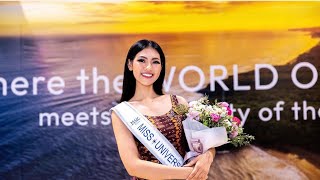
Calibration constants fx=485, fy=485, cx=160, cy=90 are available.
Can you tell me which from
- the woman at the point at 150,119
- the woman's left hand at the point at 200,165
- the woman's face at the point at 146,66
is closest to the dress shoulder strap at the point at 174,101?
the woman at the point at 150,119

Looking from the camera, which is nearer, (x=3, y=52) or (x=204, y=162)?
(x=204, y=162)

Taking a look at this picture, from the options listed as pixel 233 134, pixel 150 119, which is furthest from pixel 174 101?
pixel 233 134

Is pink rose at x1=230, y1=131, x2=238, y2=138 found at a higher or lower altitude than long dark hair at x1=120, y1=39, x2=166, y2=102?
lower

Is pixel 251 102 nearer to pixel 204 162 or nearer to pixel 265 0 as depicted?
pixel 265 0

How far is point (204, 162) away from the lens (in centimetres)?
205

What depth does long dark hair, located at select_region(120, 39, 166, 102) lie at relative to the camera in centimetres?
217

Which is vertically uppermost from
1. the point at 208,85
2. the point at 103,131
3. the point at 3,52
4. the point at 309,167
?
the point at 3,52

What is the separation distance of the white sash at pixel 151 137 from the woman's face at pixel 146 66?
0.15m

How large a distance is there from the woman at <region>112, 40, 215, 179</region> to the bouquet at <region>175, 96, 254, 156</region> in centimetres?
6

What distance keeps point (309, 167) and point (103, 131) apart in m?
1.69

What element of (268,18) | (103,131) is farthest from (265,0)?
(103,131)

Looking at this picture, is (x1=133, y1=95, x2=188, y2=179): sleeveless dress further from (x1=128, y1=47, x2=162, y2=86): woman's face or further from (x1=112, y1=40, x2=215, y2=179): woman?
(x1=128, y1=47, x2=162, y2=86): woman's face

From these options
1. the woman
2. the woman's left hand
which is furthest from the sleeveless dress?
the woman's left hand

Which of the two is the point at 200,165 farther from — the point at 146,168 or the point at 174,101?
the point at 174,101
